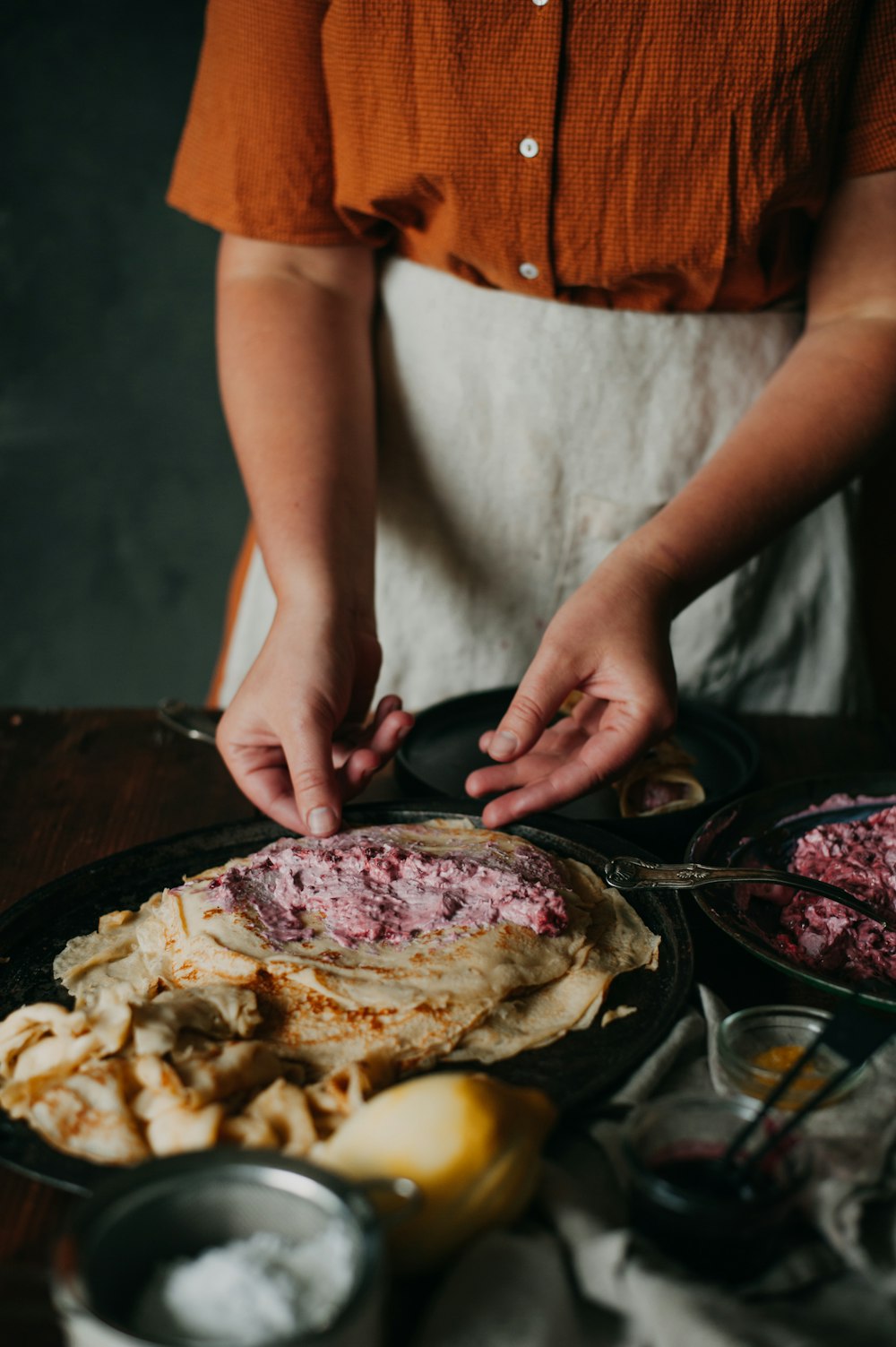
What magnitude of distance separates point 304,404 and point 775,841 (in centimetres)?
92

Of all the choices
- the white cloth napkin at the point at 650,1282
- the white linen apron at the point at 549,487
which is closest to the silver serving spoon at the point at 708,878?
the white cloth napkin at the point at 650,1282

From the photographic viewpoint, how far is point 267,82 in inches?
63.9

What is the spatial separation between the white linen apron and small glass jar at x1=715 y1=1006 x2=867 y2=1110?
1.08 metres

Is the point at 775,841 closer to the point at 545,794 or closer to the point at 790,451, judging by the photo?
the point at 545,794

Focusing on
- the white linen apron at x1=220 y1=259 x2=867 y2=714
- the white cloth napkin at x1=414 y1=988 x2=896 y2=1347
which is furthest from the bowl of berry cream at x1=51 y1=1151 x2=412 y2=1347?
the white linen apron at x1=220 y1=259 x2=867 y2=714

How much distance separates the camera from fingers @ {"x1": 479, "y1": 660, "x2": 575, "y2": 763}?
123cm

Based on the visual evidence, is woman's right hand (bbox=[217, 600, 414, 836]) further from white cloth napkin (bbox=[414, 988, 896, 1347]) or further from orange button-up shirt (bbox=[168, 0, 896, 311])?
orange button-up shirt (bbox=[168, 0, 896, 311])

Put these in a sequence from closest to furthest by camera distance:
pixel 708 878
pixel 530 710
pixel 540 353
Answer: pixel 708 878 → pixel 530 710 → pixel 540 353

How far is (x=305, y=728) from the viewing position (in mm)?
1248

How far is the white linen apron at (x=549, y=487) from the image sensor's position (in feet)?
5.91

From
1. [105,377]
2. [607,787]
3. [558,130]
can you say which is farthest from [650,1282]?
[105,377]

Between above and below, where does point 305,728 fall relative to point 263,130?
below

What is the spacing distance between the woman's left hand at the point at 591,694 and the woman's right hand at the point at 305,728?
0.16 m

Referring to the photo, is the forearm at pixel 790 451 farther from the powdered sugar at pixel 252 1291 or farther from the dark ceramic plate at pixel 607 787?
the powdered sugar at pixel 252 1291
